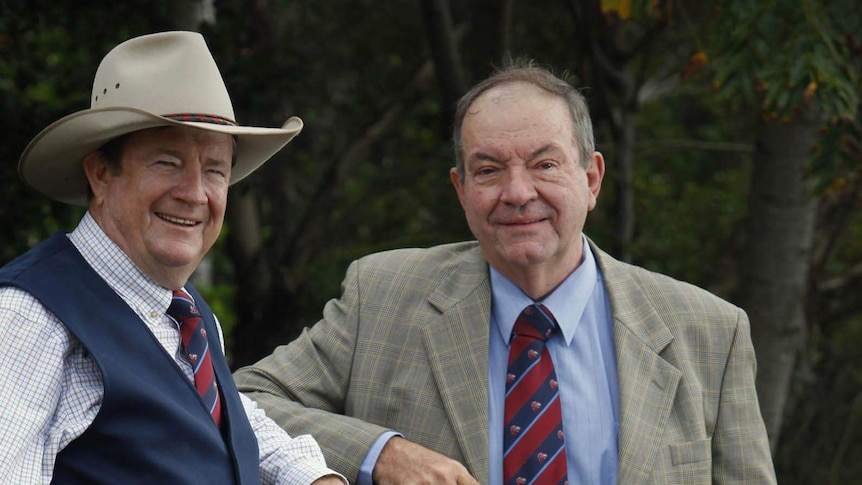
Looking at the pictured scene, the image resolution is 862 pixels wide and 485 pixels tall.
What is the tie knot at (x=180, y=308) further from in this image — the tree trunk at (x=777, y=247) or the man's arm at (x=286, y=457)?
the tree trunk at (x=777, y=247)

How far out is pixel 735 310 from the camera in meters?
2.92

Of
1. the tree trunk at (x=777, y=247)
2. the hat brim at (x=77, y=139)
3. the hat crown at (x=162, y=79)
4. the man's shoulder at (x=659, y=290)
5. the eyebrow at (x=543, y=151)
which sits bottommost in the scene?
the tree trunk at (x=777, y=247)

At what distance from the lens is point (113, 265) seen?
220 cm

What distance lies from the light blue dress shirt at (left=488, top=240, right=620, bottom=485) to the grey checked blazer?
0.14ft

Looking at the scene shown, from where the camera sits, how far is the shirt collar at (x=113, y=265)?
7.22 ft

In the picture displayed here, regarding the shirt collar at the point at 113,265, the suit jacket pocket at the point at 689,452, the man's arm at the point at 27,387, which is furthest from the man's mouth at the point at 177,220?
the suit jacket pocket at the point at 689,452

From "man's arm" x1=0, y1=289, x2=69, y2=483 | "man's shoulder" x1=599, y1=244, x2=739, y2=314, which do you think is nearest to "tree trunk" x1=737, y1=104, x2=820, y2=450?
"man's shoulder" x1=599, y1=244, x2=739, y2=314

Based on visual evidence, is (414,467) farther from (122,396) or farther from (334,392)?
(122,396)

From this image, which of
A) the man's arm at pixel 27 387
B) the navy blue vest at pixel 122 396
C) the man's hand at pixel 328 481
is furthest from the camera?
the man's hand at pixel 328 481

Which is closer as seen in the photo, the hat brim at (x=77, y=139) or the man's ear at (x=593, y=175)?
the hat brim at (x=77, y=139)

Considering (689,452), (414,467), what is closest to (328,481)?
(414,467)

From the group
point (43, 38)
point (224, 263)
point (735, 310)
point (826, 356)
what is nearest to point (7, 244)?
point (43, 38)

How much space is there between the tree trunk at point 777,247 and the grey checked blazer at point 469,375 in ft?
8.24

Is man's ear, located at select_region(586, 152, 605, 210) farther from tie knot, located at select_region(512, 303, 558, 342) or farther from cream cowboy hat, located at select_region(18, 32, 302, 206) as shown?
cream cowboy hat, located at select_region(18, 32, 302, 206)
